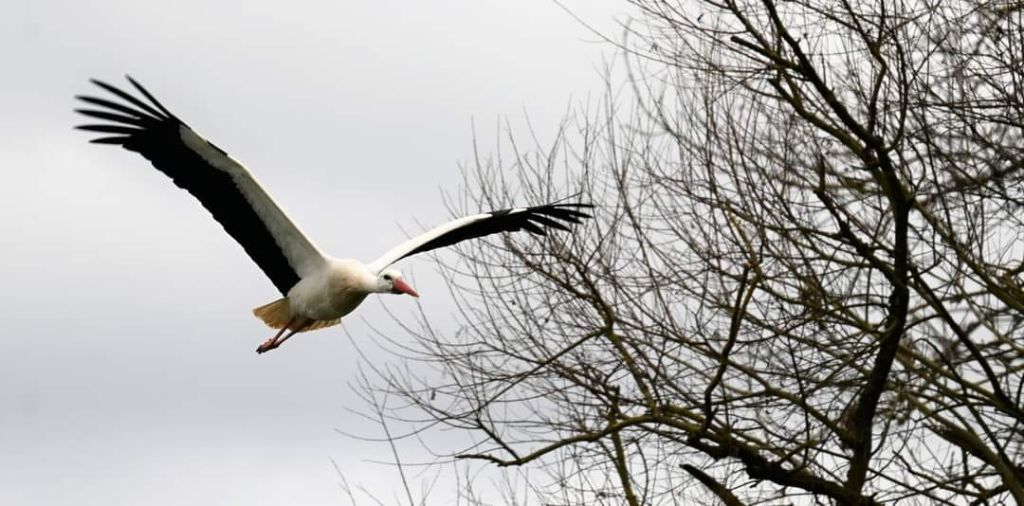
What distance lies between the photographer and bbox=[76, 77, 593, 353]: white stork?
8195mm

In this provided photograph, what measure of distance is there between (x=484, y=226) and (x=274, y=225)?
5.18ft

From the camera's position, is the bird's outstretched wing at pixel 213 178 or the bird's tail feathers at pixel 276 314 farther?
the bird's tail feathers at pixel 276 314

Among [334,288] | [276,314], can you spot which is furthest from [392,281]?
[276,314]

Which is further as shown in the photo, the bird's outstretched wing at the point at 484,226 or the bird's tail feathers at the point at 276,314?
the bird's tail feathers at the point at 276,314

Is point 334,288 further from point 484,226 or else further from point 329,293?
point 484,226

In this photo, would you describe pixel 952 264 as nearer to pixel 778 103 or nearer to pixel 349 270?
pixel 778 103

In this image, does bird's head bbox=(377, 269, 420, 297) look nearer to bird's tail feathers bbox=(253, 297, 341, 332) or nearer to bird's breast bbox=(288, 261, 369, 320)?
bird's breast bbox=(288, 261, 369, 320)

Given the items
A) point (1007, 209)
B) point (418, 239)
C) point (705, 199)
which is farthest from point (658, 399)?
point (418, 239)

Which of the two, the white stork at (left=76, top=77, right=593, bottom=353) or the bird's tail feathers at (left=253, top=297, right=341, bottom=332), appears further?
the bird's tail feathers at (left=253, top=297, right=341, bottom=332)

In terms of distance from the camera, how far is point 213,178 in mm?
8625

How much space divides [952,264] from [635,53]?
1.88 metres

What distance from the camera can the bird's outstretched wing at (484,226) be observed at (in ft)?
25.5

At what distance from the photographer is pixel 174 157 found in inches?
334

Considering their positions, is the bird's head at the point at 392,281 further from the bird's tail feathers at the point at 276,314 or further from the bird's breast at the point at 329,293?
the bird's tail feathers at the point at 276,314
